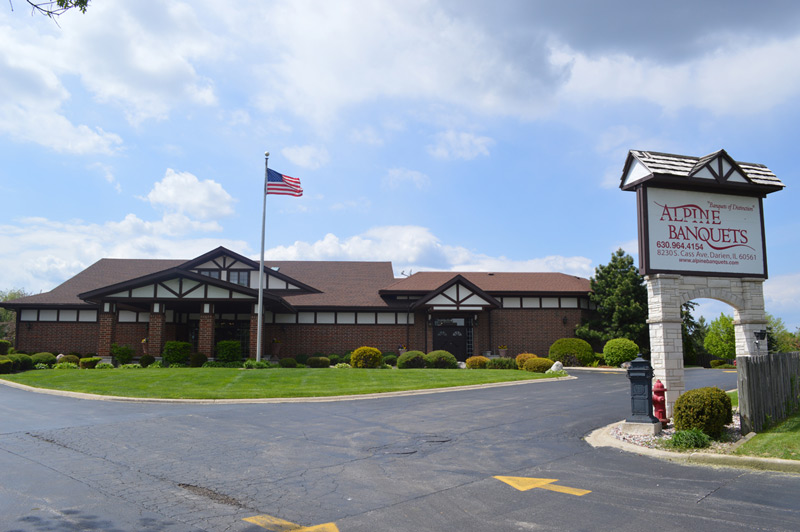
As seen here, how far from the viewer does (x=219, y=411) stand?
1479cm

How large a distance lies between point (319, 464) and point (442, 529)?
11.4 feet

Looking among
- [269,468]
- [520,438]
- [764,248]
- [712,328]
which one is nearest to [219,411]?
[269,468]

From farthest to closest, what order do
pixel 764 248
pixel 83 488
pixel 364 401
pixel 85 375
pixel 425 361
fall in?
pixel 425 361 → pixel 85 375 → pixel 364 401 → pixel 764 248 → pixel 83 488

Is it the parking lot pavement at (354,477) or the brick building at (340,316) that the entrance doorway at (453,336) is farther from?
the parking lot pavement at (354,477)

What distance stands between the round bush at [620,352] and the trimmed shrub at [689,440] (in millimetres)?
22341

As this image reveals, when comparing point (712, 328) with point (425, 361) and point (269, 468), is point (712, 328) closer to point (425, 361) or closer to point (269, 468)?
point (425, 361)

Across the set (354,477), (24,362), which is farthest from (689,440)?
(24,362)

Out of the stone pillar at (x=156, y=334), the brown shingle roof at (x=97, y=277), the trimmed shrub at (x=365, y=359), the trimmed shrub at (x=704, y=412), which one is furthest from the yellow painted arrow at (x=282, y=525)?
the brown shingle roof at (x=97, y=277)

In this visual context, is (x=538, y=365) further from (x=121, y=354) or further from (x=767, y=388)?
(x=121, y=354)

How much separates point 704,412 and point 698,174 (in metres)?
5.66

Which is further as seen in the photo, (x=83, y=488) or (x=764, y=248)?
(x=764, y=248)

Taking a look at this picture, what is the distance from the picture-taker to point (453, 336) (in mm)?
35250

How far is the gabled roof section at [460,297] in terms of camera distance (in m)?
33.6

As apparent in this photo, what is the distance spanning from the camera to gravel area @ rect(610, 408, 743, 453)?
32.2ft
